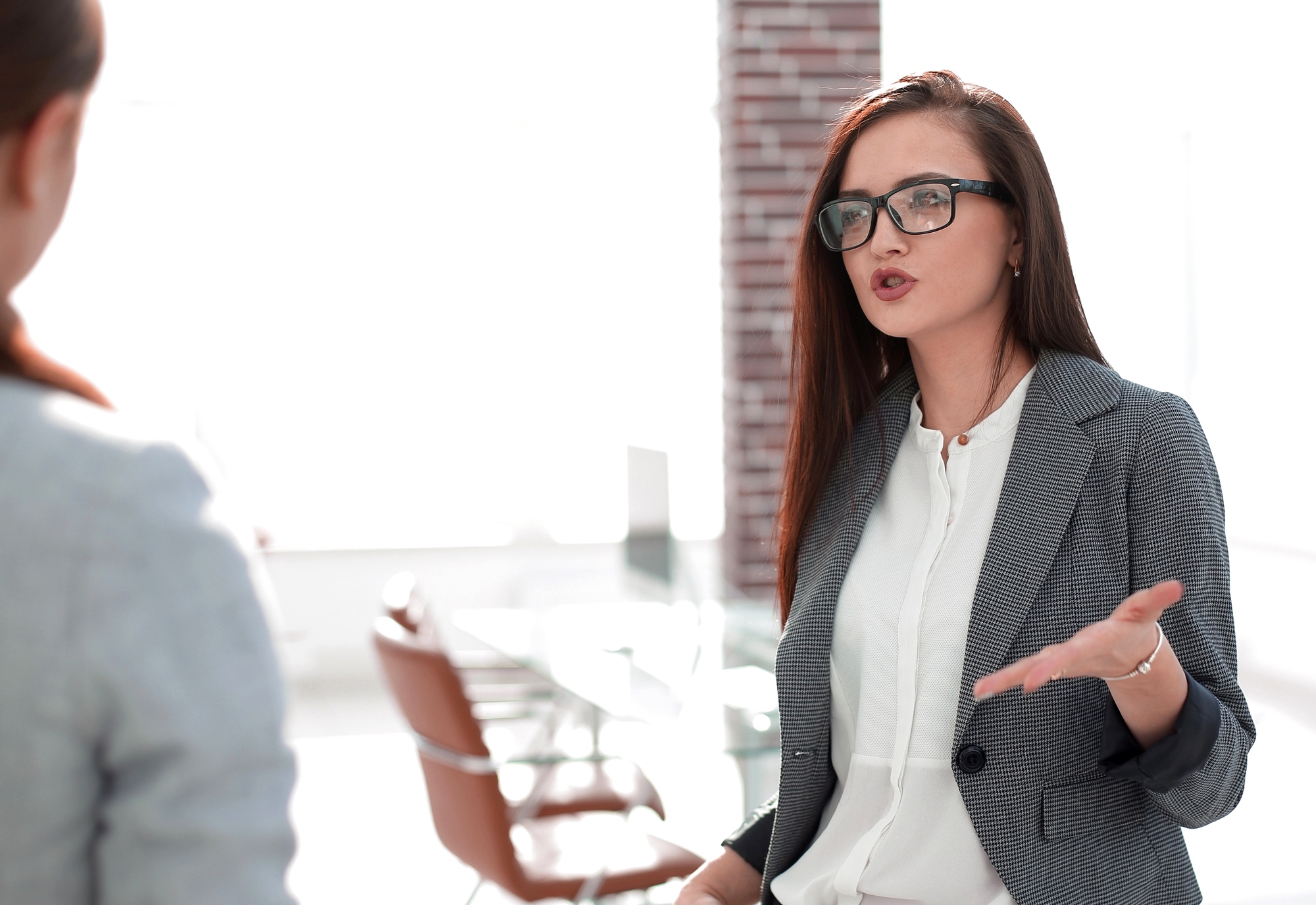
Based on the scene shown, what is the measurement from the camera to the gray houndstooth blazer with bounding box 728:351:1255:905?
116 centimetres

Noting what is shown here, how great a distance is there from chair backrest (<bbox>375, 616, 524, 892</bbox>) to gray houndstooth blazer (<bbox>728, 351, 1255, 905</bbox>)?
128 centimetres

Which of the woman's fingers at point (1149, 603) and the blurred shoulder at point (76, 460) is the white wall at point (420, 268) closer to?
the woman's fingers at point (1149, 603)

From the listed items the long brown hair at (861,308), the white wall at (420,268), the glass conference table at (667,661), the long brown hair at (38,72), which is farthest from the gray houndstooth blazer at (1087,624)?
the white wall at (420,268)

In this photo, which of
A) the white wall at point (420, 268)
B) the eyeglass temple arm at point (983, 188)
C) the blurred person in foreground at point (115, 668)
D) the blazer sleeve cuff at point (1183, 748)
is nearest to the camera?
the blurred person in foreground at point (115, 668)

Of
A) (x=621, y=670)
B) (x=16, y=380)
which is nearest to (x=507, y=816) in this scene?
(x=621, y=670)

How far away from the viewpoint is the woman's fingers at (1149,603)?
96 centimetres

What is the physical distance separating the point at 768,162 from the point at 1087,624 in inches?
131

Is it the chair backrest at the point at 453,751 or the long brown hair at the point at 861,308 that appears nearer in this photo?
the long brown hair at the point at 861,308

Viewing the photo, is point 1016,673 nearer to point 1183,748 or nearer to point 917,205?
point 1183,748

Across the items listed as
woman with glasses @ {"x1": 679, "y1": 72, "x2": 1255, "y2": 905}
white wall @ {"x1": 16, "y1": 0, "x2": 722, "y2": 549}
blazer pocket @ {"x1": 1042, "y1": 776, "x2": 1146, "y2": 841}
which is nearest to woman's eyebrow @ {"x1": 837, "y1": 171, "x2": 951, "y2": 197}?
woman with glasses @ {"x1": 679, "y1": 72, "x2": 1255, "y2": 905}

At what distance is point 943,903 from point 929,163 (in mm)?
821

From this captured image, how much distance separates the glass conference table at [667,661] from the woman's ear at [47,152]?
190 centimetres

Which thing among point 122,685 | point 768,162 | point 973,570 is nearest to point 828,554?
point 973,570

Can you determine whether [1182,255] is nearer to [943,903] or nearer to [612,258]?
[943,903]
